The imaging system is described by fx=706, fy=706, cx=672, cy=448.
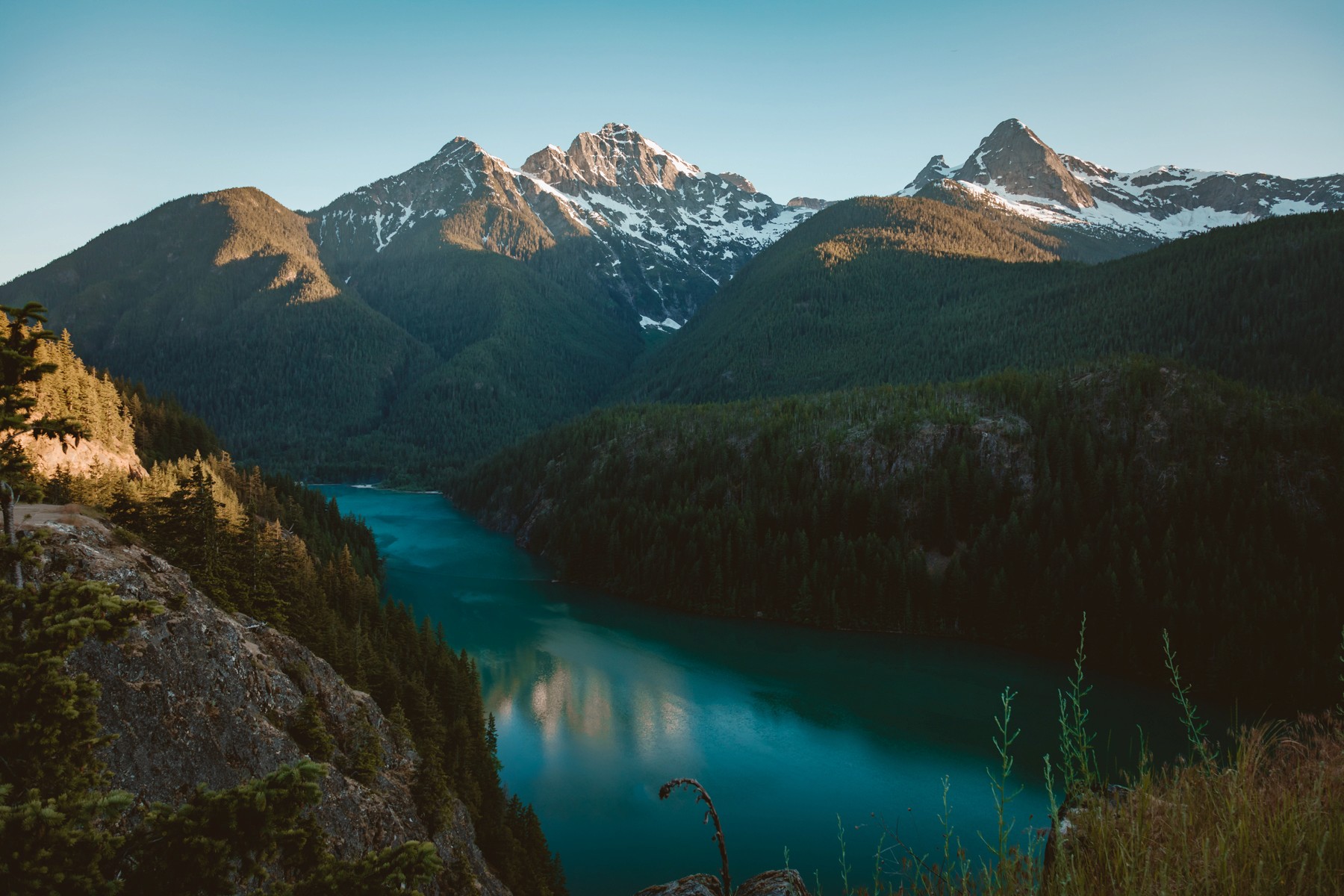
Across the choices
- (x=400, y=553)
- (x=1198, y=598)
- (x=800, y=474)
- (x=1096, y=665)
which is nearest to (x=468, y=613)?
(x=400, y=553)

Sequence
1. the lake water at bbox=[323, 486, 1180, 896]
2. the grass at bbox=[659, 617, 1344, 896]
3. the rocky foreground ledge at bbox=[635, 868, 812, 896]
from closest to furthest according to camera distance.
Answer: the grass at bbox=[659, 617, 1344, 896], the rocky foreground ledge at bbox=[635, 868, 812, 896], the lake water at bbox=[323, 486, 1180, 896]

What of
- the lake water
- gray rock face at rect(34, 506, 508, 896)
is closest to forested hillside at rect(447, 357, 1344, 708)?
the lake water

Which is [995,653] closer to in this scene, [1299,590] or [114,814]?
[1299,590]

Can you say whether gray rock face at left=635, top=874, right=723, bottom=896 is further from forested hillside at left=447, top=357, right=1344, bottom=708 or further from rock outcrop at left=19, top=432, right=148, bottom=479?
forested hillside at left=447, top=357, right=1344, bottom=708

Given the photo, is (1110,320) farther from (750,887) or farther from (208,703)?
(208,703)

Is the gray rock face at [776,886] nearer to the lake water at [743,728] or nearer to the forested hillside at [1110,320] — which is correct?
the lake water at [743,728]

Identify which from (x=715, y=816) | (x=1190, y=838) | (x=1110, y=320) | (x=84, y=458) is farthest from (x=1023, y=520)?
(x=84, y=458)
